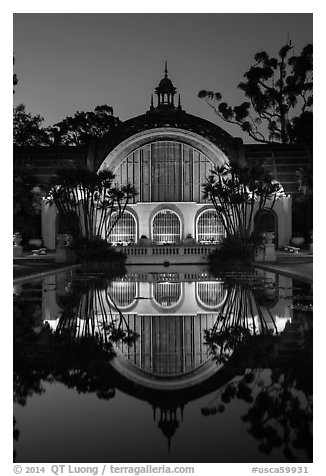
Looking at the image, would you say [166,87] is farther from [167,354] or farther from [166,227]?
[167,354]

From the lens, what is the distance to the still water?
210 inches

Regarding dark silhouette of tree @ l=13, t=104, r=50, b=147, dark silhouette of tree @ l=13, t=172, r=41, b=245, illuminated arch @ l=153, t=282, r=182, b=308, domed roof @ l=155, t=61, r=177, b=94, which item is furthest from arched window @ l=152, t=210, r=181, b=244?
illuminated arch @ l=153, t=282, r=182, b=308

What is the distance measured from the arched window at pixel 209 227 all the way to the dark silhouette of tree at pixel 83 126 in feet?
72.3

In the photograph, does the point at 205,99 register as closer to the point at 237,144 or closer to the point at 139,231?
the point at 237,144

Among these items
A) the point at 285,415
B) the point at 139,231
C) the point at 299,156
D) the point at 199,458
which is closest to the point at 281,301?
the point at 285,415

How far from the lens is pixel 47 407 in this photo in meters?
6.39

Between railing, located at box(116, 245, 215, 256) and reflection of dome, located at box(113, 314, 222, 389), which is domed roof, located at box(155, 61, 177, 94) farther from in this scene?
reflection of dome, located at box(113, 314, 222, 389)

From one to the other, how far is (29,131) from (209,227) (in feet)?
78.5

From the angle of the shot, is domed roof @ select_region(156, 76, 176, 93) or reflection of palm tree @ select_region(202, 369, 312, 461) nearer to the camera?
reflection of palm tree @ select_region(202, 369, 312, 461)

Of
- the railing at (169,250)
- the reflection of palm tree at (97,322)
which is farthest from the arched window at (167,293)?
the railing at (169,250)

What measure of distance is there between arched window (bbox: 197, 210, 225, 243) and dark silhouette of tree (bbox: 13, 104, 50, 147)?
22.2m

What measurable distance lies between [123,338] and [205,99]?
2098 inches

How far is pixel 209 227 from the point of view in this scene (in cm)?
4416

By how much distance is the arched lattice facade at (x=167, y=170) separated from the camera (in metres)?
43.4
